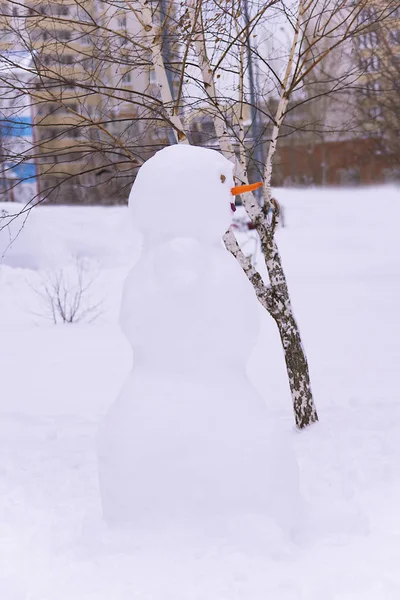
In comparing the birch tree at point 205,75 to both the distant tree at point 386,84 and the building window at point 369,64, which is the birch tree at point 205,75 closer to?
the building window at point 369,64

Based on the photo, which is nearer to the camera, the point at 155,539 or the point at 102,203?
the point at 155,539

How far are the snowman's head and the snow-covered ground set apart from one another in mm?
1508

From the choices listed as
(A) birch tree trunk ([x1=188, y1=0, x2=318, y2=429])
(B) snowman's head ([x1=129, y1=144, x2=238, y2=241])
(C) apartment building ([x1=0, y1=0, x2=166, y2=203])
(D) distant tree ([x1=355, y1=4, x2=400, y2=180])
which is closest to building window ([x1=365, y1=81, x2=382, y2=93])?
(D) distant tree ([x1=355, y1=4, x2=400, y2=180])

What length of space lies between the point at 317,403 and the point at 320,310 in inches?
182

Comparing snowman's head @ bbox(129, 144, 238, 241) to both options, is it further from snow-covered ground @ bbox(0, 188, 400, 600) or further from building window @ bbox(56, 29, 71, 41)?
building window @ bbox(56, 29, 71, 41)

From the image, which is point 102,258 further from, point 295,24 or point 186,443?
point 186,443

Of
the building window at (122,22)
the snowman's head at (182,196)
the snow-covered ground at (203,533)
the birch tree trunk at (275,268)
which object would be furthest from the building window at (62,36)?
the snow-covered ground at (203,533)

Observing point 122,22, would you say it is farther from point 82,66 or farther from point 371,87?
point 371,87

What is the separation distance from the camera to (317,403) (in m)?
6.08

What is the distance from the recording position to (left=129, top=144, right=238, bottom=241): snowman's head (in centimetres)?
331

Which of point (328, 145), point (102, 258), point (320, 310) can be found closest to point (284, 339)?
point (320, 310)

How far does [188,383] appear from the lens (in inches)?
128

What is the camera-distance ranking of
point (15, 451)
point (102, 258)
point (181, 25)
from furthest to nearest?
point (102, 258)
point (15, 451)
point (181, 25)

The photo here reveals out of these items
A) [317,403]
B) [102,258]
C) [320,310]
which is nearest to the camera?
[317,403]
